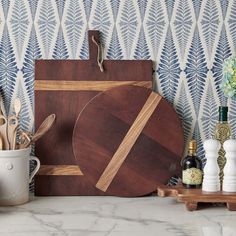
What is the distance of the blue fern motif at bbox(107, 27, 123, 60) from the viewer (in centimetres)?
148

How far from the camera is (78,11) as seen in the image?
147 cm

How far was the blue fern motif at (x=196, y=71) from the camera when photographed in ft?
4.90

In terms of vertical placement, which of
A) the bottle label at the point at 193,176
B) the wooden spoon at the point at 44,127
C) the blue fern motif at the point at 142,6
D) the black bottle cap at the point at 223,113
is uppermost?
the blue fern motif at the point at 142,6

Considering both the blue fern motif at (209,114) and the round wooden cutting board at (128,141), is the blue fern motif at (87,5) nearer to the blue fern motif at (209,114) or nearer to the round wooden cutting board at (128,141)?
the round wooden cutting board at (128,141)

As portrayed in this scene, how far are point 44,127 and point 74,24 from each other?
12.6 inches

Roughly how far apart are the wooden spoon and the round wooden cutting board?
8cm

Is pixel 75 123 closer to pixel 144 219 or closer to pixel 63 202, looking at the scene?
pixel 63 202

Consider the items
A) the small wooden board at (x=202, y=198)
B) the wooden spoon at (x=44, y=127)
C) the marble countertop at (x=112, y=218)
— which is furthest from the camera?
the wooden spoon at (x=44, y=127)

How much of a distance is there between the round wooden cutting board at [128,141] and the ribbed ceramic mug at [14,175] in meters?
0.17

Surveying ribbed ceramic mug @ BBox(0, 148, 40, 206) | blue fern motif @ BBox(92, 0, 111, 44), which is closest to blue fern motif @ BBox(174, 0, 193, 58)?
blue fern motif @ BBox(92, 0, 111, 44)

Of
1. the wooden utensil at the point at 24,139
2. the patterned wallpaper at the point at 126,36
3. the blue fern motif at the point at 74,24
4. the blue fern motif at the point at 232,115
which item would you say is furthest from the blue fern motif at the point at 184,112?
the wooden utensil at the point at 24,139

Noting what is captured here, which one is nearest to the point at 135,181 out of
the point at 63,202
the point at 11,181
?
the point at 63,202

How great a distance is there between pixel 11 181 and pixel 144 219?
0.38 meters

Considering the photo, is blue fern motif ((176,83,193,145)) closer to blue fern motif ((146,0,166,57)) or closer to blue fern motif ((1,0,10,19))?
blue fern motif ((146,0,166,57))
